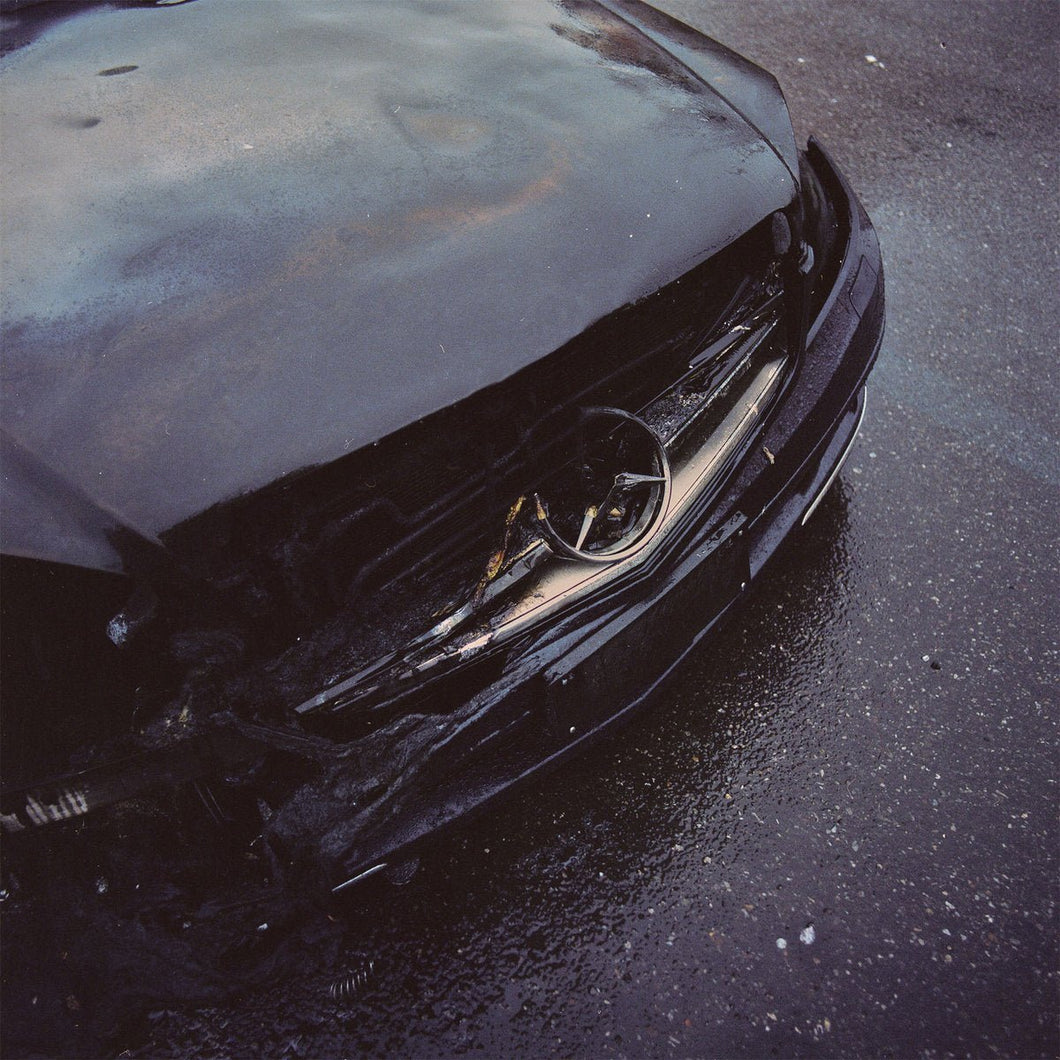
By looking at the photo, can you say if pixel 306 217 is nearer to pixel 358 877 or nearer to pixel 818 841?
pixel 358 877

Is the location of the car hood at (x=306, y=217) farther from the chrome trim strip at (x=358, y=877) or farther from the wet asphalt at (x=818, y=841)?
the wet asphalt at (x=818, y=841)

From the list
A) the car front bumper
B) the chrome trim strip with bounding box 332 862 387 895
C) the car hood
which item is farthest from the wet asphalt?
the car hood

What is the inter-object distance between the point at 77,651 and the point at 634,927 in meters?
1.30

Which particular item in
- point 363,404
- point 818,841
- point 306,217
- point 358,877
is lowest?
point 818,841

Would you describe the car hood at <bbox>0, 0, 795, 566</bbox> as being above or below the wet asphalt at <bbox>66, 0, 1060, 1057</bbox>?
above

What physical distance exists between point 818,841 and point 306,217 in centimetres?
176

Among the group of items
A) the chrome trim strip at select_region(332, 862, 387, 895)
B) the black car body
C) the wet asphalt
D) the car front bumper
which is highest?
the black car body

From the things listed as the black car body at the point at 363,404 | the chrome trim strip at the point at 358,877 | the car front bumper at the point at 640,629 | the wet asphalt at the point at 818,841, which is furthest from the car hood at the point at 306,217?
the wet asphalt at the point at 818,841

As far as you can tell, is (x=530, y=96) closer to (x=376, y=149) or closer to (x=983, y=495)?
(x=376, y=149)

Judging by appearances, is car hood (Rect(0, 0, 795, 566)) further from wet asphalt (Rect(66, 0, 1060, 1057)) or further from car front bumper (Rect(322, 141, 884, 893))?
wet asphalt (Rect(66, 0, 1060, 1057))

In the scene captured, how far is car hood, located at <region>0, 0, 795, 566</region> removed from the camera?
1.30 m

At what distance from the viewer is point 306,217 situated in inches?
59.7

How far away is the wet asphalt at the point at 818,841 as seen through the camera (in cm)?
172

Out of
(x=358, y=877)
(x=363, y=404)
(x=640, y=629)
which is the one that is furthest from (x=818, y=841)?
(x=363, y=404)
